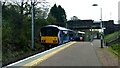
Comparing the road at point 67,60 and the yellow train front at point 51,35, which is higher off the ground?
the yellow train front at point 51,35

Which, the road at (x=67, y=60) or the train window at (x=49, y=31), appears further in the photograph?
the train window at (x=49, y=31)

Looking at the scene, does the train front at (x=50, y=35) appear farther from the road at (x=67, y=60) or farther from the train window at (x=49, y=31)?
the road at (x=67, y=60)

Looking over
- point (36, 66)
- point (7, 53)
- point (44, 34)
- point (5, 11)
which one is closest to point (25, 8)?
point (5, 11)

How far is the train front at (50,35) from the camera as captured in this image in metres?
38.8

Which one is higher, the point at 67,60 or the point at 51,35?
the point at 51,35

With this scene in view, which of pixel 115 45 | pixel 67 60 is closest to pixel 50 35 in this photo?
pixel 115 45

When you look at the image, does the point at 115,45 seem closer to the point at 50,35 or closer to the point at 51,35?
the point at 51,35

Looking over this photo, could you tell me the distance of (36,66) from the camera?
12922 mm

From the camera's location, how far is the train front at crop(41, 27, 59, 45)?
127ft

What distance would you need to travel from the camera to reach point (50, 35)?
3897 centimetres

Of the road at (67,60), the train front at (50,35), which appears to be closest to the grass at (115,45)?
the road at (67,60)

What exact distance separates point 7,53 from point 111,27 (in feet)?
238

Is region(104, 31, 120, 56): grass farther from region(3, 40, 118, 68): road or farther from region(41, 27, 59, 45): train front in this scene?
region(41, 27, 59, 45): train front

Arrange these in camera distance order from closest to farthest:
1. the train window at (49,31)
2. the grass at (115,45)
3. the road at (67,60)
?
the road at (67,60) → the grass at (115,45) → the train window at (49,31)
